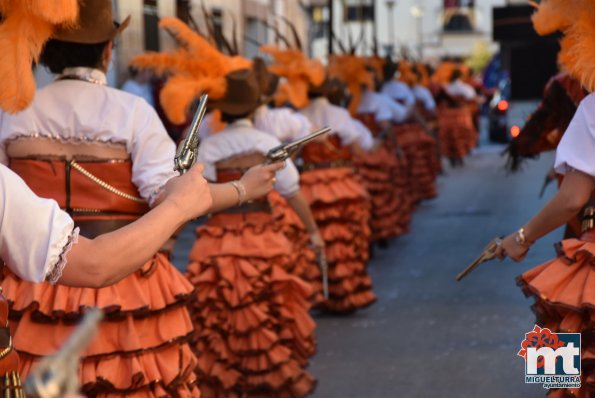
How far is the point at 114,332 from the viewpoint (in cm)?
427

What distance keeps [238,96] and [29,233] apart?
4150 mm

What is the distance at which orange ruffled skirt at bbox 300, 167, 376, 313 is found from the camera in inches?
371

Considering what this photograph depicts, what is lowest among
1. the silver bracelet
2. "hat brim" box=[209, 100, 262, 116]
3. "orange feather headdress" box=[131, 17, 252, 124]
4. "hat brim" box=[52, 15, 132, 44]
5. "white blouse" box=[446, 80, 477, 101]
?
"white blouse" box=[446, 80, 477, 101]

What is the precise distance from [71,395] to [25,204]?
125 centimetres

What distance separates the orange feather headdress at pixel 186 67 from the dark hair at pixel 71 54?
1995mm

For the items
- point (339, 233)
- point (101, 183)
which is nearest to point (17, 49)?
point (101, 183)

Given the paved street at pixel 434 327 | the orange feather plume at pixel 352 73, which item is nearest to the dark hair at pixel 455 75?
the paved street at pixel 434 327

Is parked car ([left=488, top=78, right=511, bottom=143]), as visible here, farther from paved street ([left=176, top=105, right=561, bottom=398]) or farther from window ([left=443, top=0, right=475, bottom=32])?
window ([left=443, top=0, right=475, bottom=32])

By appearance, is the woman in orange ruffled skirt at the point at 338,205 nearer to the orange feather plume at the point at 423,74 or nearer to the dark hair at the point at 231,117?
the dark hair at the point at 231,117

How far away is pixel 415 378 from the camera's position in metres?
7.20

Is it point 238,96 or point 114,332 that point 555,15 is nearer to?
point 114,332

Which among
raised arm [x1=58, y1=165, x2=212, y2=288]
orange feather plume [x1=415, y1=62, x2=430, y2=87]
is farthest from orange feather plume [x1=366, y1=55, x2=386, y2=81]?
raised arm [x1=58, y1=165, x2=212, y2=288]

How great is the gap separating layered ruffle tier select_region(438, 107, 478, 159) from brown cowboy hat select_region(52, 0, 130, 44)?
19451 mm

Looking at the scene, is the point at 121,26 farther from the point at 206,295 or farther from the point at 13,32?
the point at 206,295
